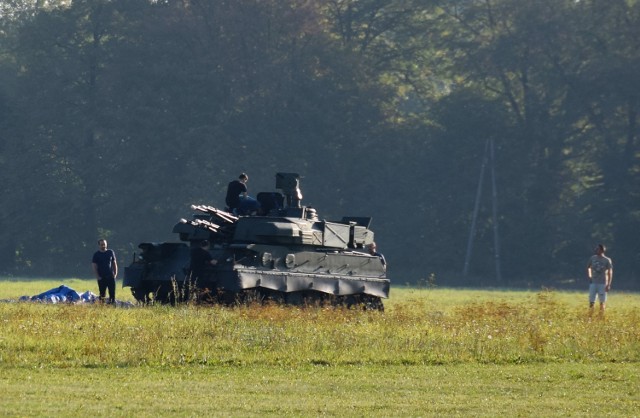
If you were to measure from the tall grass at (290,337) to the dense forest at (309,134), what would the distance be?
37.3 m

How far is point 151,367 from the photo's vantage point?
1739 centimetres

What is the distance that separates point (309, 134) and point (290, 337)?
44265mm

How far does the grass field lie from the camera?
14359 mm

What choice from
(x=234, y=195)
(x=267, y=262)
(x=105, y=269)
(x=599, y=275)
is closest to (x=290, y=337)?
(x=267, y=262)

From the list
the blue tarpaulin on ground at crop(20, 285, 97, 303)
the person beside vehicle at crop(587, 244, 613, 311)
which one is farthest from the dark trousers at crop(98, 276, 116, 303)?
the person beside vehicle at crop(587, 244, 613, 311)

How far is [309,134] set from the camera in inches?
2537

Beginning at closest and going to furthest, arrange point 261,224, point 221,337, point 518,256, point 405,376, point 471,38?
point 405,376
point 221,337
point 261,224
point 518,256
point 471,38

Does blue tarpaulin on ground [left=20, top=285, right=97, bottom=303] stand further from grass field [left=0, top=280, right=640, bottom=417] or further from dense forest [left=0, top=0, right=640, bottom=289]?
dense forest [left=0, top=0, right=640, bottom=289]

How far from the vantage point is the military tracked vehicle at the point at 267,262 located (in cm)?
2773

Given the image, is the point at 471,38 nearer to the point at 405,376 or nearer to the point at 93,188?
the point at 93,188

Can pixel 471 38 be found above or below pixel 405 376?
above

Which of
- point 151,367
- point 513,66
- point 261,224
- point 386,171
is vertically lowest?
point 151,367

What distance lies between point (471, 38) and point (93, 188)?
64.6ft

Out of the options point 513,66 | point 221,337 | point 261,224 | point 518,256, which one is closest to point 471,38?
point 513,66
